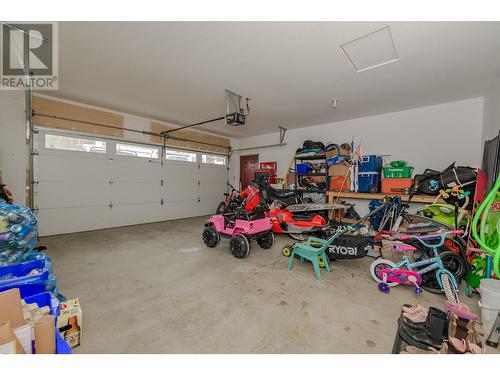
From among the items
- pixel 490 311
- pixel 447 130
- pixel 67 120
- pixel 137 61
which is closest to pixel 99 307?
pixel 137 61

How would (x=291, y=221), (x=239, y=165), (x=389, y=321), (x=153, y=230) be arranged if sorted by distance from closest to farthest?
(x=389, y=321) → (x=291, y=221) → (x=153, y=230) → (x=239, y=165)

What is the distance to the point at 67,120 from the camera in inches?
172

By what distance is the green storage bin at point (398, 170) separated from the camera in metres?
3.95

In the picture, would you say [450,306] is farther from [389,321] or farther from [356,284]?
[356,284]

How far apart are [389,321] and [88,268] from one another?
354 centimetres

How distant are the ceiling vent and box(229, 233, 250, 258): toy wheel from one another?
112 inches

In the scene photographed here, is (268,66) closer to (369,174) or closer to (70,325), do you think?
(369,174)

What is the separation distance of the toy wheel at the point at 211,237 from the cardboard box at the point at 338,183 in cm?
308

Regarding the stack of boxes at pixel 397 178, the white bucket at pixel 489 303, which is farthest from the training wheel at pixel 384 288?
the stack of boxes at pixel 397 178

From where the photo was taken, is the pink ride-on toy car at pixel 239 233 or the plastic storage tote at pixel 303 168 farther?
the plastic storage tote at pixel 303 168

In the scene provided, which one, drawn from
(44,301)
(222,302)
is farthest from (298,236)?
(44,301)

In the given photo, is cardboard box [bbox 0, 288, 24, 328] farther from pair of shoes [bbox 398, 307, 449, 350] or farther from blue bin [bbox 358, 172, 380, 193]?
blue bin [bbox 358, 172, 380, 193]
